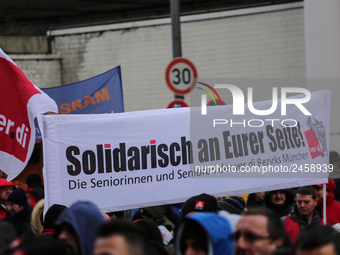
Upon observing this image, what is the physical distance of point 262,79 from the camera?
1405 cm

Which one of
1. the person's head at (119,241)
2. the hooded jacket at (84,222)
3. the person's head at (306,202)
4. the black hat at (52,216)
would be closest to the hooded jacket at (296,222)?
the person's head at (306,202)

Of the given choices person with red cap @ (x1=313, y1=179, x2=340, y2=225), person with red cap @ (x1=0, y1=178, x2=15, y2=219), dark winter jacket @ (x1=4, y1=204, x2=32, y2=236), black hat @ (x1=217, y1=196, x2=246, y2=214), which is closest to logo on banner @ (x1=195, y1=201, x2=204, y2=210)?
black hat @ (x1=217, y1=196, x2=246, y2=214)

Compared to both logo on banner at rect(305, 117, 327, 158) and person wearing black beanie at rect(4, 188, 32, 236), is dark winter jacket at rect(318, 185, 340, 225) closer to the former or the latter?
logo on banner at rect(305, 117, 327, 158)

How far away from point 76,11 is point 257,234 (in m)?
16.2

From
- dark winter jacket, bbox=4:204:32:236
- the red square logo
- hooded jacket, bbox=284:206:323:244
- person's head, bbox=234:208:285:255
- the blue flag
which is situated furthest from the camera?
the blue flag

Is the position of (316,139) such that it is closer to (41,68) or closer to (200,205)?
(200,205)

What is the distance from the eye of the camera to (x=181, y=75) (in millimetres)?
9508

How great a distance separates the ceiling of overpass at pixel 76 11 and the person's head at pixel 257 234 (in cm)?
1355

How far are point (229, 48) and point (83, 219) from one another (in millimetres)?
11780

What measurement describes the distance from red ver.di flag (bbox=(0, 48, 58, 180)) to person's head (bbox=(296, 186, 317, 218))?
2.82 meters

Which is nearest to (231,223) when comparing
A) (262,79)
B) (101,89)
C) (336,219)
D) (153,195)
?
(153,195)

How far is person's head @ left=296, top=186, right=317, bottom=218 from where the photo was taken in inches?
215

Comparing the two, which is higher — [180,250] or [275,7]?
[275,7]

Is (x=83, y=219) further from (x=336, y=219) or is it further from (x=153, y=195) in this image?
(x=336, y=219)
